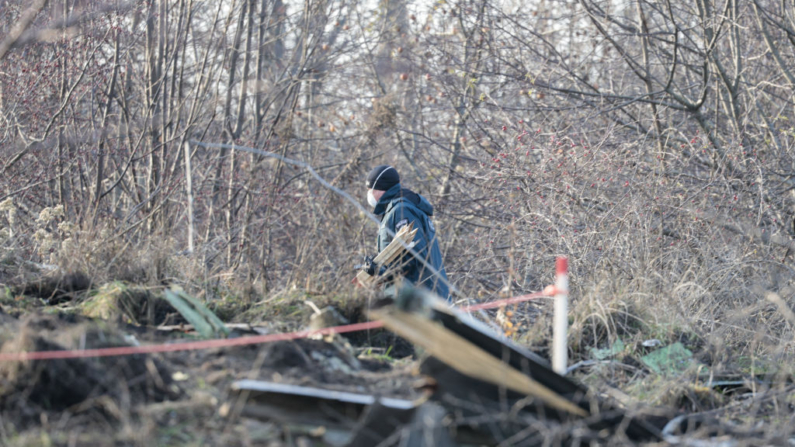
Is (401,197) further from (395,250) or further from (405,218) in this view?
(395,250)

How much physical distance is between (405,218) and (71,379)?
3.68m

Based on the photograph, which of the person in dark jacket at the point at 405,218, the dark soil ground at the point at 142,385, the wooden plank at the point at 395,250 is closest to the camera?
the dark soil ground at the point at 142,385

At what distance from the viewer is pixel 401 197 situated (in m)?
6.34

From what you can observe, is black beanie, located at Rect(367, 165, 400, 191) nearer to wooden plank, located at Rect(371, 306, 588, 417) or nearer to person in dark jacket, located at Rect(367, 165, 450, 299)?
person in dark jacket, located at Rect(367, 165, 450, 299)

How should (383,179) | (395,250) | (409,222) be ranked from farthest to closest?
(383,179) < (409,222) < (395,250)

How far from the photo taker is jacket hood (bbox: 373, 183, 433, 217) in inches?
253

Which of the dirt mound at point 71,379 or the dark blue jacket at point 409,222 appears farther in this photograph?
the dark blue jacket at point 409,222

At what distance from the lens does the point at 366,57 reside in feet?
40.7

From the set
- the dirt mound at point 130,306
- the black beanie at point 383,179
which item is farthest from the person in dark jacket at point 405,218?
the dirt mound at point 130,306

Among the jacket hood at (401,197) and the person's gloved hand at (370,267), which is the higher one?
the jacket hood at (401,197)

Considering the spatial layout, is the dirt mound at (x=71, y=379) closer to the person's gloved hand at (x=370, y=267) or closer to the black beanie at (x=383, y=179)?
the person's gloved hand at (x=370, y=267)

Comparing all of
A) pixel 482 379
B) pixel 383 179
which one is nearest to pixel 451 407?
pixel 482 379

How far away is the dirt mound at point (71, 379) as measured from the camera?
282cm

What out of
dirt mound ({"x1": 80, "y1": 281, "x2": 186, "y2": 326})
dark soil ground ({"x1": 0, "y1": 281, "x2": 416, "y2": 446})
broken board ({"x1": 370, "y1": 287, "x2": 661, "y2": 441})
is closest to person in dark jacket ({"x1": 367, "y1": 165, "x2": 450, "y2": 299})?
dirt mound ({"x1": 80, "y1": 281, "x2": 186, "y2": 326})
